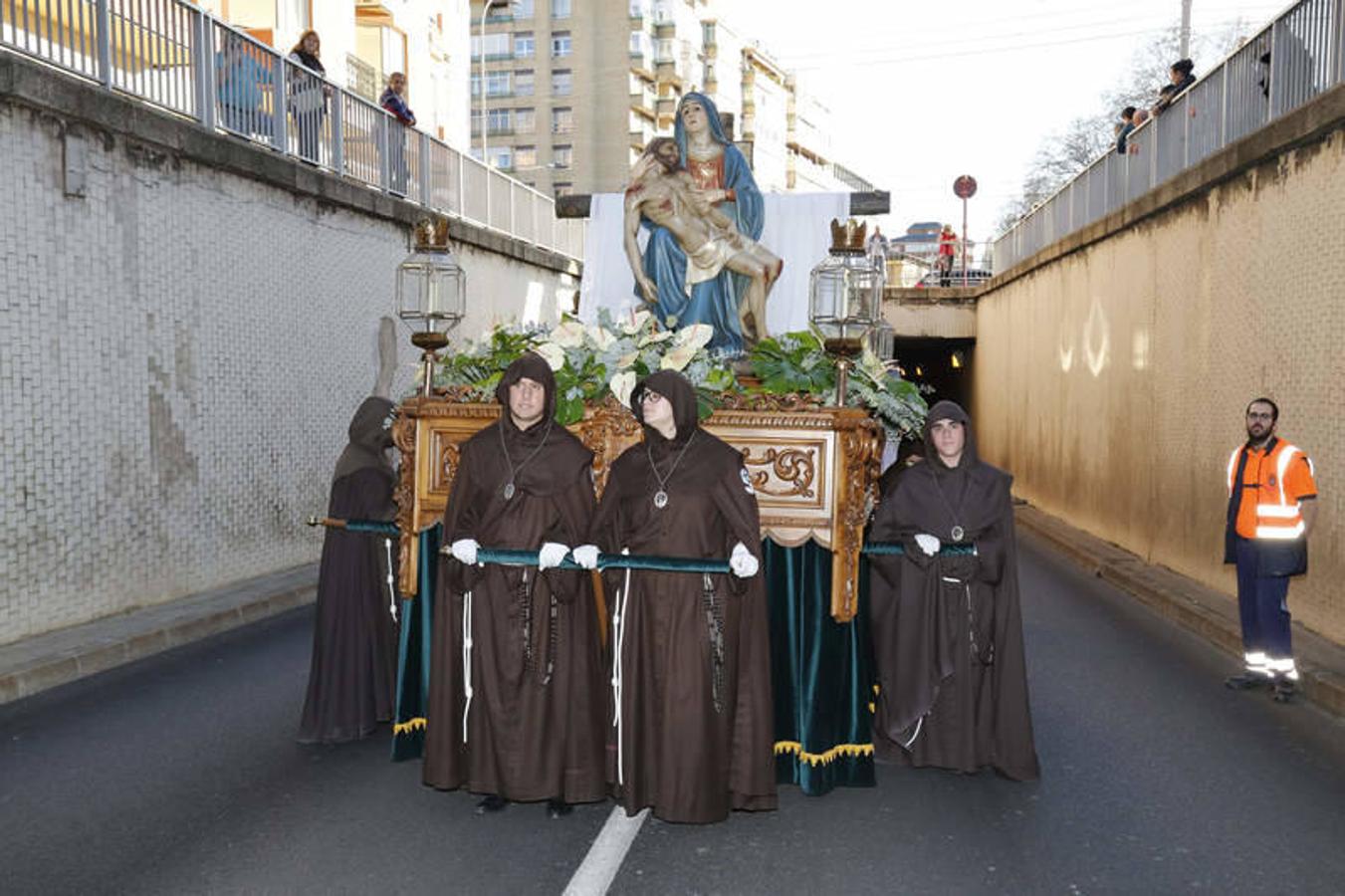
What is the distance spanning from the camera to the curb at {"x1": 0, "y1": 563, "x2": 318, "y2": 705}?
8.24m

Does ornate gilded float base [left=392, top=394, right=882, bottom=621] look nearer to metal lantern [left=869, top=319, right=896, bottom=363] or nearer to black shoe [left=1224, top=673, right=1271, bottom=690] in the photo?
metal lantern [left=869, top=319, right=896, bottom=363]

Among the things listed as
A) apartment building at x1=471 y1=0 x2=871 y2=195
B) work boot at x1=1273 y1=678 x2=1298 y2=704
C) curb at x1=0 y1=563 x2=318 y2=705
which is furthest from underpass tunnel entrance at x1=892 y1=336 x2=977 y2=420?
apartment building at x1=471 y1=0 x2=871 y2=195

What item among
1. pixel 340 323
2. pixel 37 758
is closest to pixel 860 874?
pixel 37 758

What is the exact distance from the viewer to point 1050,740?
6.98 metres

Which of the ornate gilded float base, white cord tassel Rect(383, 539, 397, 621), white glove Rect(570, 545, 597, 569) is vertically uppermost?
the ornate gilded float base

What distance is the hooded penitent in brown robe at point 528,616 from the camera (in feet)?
17.7

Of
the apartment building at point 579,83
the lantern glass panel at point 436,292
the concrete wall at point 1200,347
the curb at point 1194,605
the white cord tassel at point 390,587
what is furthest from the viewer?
the apartment building at point 579,83

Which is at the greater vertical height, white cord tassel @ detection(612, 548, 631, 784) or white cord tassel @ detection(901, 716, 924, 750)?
white cord tassel @ detection(612, 548, 631, 784)

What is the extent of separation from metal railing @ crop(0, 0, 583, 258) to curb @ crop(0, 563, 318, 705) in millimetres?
4620

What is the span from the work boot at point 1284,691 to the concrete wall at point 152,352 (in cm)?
889

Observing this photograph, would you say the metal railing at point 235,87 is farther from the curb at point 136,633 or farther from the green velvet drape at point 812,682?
the green velvet drape at point 812,682

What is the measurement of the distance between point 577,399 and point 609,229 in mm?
3877

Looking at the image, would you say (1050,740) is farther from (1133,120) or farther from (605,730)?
(1133,120)

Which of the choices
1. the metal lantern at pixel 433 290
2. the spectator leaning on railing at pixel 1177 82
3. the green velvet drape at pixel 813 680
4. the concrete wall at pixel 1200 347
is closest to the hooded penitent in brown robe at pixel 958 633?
the green velvet drape at pixel 813 680
